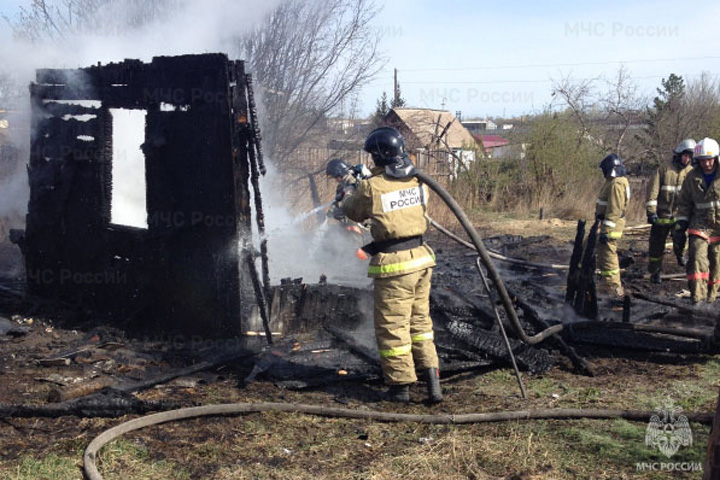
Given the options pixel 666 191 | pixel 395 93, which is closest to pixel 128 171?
pixel 666 191

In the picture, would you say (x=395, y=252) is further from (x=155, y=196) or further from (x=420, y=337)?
(x=155, y=196)

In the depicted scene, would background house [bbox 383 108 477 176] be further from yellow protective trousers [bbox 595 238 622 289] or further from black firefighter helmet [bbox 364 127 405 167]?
black firefighter helmet [bbox 364 127 405 167]

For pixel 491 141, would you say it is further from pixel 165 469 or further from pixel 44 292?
pixel 165 469

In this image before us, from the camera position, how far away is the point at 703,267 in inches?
304

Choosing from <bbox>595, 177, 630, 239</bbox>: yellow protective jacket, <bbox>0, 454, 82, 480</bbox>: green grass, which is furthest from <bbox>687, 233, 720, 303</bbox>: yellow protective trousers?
<bbox>0, 454, 82, 480</bbox>: green grass

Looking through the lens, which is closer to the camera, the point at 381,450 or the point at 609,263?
the point at 381,450

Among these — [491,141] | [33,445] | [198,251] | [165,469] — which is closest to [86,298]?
[198,251]

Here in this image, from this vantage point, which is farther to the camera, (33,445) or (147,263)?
(147,263)

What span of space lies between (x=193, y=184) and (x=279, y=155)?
7.71m

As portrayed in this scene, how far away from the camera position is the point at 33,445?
395 cm

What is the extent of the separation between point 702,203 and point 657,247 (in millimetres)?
1805

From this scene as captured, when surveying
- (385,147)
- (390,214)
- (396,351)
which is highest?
(385,147)

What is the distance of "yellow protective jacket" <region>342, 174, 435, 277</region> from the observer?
476 cm

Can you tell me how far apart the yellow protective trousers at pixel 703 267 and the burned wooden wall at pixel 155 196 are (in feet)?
17.5
